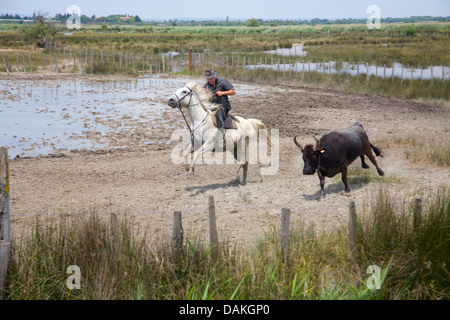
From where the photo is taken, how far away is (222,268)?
215 inches

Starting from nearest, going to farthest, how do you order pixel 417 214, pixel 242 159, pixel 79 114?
pixel 417 214 → pixel 242 159 → pixel 79 114

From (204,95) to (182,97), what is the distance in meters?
0.50

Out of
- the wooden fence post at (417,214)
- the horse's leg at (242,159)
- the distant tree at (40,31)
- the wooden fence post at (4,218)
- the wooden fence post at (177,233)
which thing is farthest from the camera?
the distant tree at (40,31)

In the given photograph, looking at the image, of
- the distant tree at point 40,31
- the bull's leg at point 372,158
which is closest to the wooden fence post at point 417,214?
the bull's leg at point 372,158

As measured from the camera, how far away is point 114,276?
16.7ft

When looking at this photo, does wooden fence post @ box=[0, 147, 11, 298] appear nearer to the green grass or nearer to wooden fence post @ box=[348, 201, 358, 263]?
the green grass

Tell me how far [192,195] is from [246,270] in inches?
182

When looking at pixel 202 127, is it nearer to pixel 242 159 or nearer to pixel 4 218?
pixel 242 159

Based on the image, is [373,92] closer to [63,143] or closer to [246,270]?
[63,143]

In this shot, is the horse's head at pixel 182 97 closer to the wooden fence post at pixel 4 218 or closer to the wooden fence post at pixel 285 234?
the wooden fence post at pixel 285 234

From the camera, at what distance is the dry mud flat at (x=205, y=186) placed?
837 cm

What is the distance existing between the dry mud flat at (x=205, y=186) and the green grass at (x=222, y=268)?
18.0 inches

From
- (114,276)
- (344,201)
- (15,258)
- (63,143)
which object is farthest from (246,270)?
(63,143)

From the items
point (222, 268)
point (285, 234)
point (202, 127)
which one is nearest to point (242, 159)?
point (202, 127)
